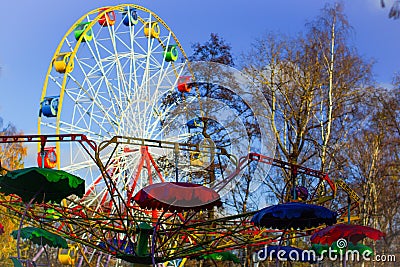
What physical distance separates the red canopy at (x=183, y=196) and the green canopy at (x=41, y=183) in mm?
1297

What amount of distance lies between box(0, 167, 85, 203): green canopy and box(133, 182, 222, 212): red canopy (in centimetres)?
130

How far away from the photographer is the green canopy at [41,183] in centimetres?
985

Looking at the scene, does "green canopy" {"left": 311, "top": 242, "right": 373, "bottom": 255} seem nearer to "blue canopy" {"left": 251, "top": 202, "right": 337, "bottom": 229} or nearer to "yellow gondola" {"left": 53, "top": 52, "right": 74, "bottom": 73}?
"blue canopy" {"left": 251, "top": 202, "right": 337, "bottom": 229}

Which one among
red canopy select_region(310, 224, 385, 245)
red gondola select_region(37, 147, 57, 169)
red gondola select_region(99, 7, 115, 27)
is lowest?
red canopy select_region(310, 224, 385, 245)

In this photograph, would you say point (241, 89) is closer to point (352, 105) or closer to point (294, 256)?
point (294, 256)

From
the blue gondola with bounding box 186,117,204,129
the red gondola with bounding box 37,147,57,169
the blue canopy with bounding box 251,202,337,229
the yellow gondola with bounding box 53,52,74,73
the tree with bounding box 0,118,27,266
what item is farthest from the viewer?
the tree with bounding box 0,118,27,266

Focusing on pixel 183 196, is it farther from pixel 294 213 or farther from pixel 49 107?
pixel 49 107

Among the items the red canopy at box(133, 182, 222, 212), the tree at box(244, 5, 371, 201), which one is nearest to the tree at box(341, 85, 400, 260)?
the tree at box(244, 5, 371, 201)

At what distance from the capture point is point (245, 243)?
41.7 ft

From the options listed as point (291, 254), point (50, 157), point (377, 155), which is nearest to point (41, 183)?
point (50, 157)

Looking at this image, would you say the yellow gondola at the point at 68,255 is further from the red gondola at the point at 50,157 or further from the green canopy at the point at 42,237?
the red gondola at the point at 50,157

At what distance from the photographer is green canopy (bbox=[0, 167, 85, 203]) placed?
985 cm

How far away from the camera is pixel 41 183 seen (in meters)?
10.2

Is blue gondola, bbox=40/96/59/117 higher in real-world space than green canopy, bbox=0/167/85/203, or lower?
higher
